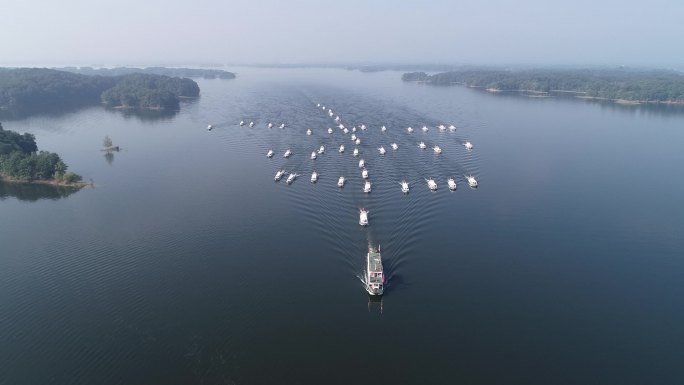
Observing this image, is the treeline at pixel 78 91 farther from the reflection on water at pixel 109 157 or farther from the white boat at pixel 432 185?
the white boat at pixel 432 185

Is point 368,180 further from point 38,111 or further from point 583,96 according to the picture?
point 583,96

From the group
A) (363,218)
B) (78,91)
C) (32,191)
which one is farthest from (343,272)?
(78,91)

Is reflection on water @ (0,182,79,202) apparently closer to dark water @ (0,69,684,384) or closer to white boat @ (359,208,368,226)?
dark water @ (0,69,684,384)

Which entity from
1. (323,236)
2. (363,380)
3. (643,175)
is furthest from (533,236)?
(643,175)

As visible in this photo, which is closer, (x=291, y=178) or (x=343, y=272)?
(x=343, y=272)

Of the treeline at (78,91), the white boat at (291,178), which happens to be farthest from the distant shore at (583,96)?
the white boat at (291,178)

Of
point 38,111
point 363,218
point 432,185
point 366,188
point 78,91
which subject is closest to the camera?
point 363,218

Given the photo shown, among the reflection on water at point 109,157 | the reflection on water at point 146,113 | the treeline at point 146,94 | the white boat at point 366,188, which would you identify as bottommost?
the white boat at point 366,188
